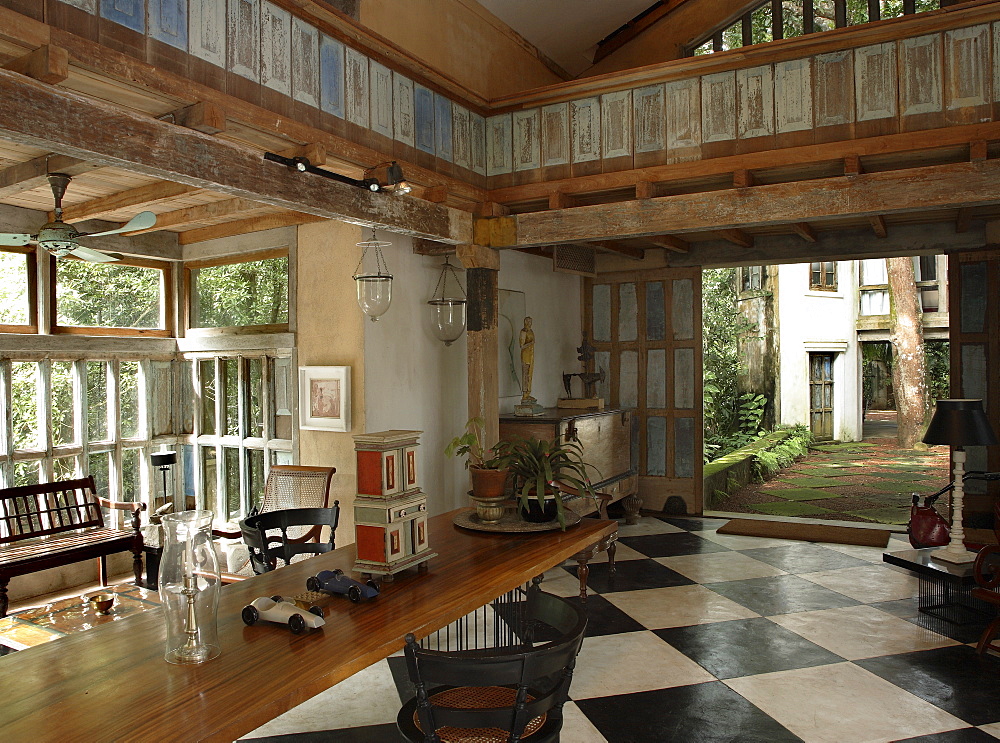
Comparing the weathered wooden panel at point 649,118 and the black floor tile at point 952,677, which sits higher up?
the weathered wooden panel at point 649,118

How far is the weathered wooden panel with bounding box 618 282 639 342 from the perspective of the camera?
8586 mm

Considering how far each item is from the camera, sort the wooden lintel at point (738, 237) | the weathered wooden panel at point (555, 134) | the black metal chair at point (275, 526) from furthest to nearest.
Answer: the wooden lintel at point (738, 237) < the weathered wooden panel at point (555, 134) < the black metal chair at point (275, 526)

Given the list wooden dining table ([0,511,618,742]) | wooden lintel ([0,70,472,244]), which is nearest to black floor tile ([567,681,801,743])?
wooden dining table ([0,511,618,742])

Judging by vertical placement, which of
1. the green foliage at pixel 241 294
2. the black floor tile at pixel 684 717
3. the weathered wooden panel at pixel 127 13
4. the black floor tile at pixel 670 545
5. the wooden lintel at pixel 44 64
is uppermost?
the weathered wooden panel at pixel 127 13

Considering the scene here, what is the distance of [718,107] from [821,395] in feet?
37.6

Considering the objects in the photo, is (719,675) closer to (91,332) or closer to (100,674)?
(100,674)

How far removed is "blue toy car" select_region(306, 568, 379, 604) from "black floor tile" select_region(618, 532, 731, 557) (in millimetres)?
4089

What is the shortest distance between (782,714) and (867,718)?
377mm

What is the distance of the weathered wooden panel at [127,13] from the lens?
308cm

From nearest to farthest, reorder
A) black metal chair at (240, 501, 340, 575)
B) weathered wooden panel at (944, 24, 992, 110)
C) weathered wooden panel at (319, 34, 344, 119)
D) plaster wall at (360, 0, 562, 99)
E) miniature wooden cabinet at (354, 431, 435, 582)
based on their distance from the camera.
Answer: miniature wooden cabinet at (354, 431, 435, 582)
black metal chair at (240, 501, 340, 575)
weathered wooden panel at (319, 34, 344, 119)
weathered wooden panel at (944, 24, 992, 110)
plaster wall at (360, 0, 562, 99)

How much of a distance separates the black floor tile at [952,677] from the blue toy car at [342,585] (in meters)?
2.80

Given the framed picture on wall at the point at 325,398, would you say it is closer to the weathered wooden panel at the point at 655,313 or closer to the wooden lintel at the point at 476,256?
the wooden lintel at the point at 476,256

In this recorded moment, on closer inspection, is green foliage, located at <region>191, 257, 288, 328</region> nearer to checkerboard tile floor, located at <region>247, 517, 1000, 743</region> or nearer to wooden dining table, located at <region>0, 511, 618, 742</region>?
checkerboard tile floor, located at <region>247, 517, 1000, 743</region>

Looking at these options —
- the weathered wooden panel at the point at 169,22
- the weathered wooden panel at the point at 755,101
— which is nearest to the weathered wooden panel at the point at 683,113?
the weathered wooden panel at the point at 755,101
